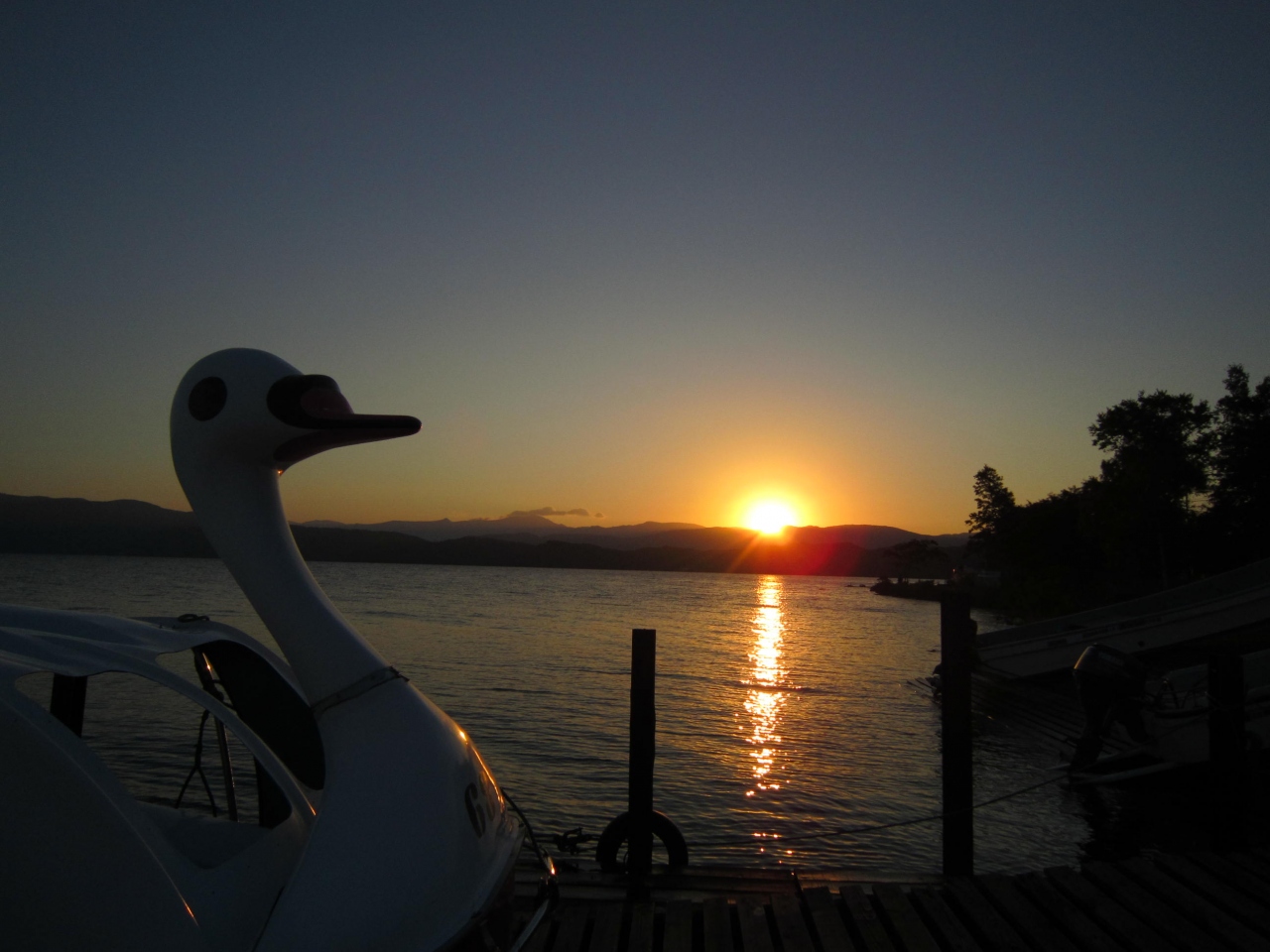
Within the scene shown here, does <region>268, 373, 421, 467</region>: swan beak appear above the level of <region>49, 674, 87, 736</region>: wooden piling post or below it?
above

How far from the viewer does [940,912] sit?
516 cm

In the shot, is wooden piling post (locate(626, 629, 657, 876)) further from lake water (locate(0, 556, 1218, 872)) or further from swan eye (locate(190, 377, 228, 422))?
swan eye (locate(190, 377, 228, 422))

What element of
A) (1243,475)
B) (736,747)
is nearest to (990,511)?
(1243,475)

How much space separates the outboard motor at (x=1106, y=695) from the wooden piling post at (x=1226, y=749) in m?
4.82

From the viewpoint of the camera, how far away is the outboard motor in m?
11.3

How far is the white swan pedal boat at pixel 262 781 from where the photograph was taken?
98.3 inches

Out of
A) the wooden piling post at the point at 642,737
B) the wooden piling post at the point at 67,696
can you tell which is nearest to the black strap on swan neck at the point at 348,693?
the wooden piling post at the point at 67,696

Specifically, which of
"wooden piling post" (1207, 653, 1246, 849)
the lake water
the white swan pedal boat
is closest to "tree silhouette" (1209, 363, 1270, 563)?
the lake water

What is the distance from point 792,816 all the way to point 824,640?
3471 cm

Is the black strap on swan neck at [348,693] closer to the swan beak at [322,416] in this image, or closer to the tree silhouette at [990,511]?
the swan beak at [322,416]

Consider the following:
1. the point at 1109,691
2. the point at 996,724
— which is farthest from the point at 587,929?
the point at 996,724

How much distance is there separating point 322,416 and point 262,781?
1544 mm

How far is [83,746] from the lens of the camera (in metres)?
2.62

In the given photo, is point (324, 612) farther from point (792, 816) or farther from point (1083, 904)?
point (792, 816)
